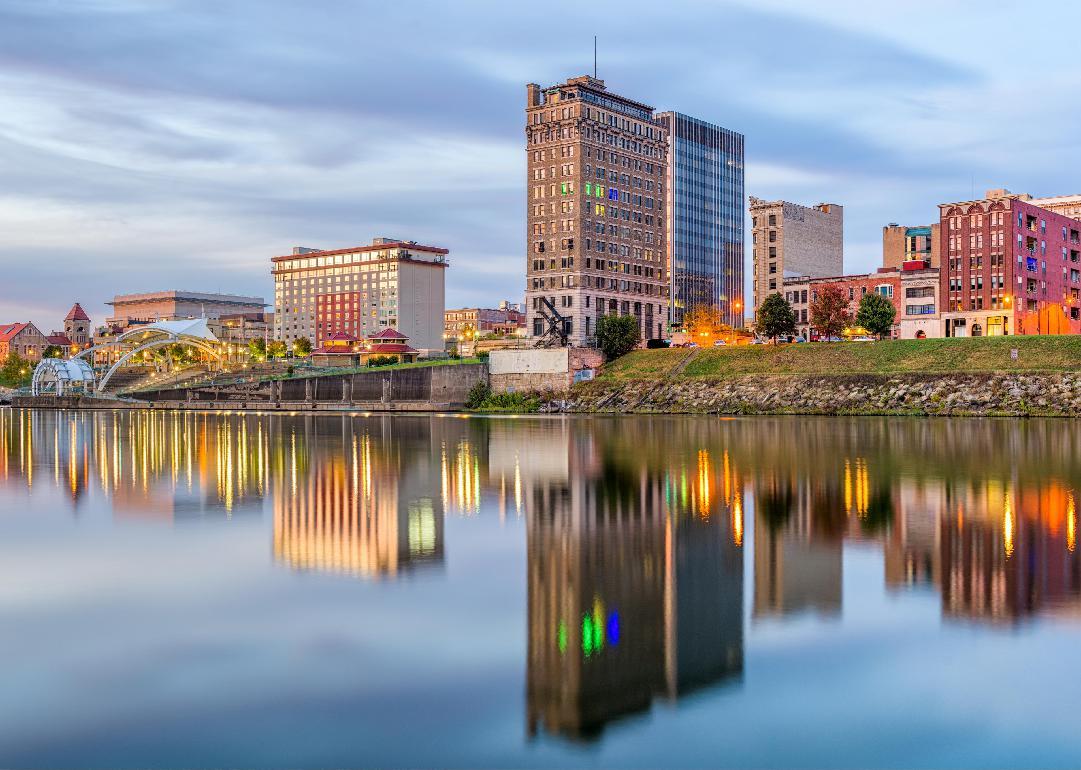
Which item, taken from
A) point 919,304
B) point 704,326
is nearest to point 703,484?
point 919,304

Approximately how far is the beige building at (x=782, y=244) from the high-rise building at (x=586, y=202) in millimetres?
22409

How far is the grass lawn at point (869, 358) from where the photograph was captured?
349 feet

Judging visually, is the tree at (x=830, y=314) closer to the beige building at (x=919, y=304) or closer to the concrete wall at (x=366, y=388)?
the beige building at (x=919, y=304)

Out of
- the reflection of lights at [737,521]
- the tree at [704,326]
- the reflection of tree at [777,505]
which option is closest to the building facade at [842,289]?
the tree at [704,326]

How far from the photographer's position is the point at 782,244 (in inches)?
7308

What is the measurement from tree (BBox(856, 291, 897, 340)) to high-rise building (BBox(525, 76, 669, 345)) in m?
46.0

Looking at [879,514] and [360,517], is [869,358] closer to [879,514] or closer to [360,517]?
[879,514]

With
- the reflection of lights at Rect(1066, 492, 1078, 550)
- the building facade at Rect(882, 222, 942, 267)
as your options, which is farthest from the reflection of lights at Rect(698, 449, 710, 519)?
the building facade at Rect(882, 222, 942, 267)

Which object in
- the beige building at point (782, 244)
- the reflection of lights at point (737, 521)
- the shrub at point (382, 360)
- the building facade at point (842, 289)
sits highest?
the beige building at point (782, 244)

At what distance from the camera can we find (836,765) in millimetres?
10609

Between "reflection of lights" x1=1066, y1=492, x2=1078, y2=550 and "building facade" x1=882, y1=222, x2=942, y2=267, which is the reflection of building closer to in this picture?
"reflection of lights" x1=1066, y1=492, x2=1078, y2=550

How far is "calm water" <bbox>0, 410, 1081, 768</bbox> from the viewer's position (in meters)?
11.3

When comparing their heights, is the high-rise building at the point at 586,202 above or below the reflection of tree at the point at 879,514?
above

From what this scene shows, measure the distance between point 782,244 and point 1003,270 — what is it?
49.8 m
